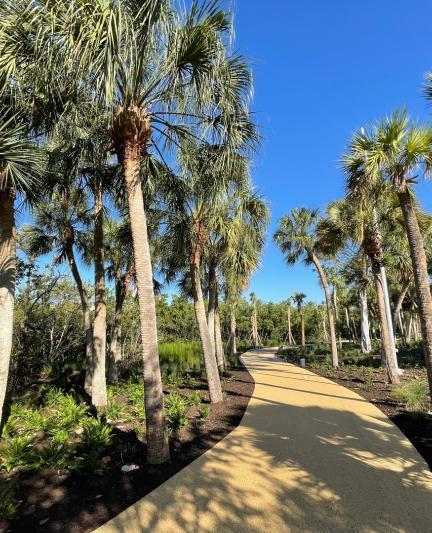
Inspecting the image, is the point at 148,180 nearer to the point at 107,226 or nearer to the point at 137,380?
the point at 107,226

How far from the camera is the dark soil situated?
11.4ft

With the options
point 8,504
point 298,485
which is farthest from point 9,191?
Result: point 298,485

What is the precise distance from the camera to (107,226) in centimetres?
1277

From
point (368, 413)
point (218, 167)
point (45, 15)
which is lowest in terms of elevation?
point (368, 413)

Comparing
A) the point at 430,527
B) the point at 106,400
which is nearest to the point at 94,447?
the point at 106,400

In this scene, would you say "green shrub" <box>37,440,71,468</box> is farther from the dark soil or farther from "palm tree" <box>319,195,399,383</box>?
"palm tree" <box>319,195,399,383</box>

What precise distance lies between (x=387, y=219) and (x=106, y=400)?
32.8 feet

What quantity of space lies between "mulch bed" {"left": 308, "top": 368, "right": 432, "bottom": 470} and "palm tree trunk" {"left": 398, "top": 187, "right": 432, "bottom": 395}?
918mm

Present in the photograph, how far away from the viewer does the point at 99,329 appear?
8461mm

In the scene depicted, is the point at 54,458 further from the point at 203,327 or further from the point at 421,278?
the point at 421,278

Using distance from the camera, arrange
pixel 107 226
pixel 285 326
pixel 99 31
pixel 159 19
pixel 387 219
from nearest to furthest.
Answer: pixel 99 31 < pixel 159 19 < pixel 387 219 < pixel 107 226 < pixel 285 326

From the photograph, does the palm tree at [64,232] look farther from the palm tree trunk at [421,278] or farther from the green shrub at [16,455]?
the palm tree trunk at [421,278]

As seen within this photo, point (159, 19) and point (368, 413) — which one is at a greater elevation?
point (159, 19)

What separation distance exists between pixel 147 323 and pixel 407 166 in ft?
17.3
